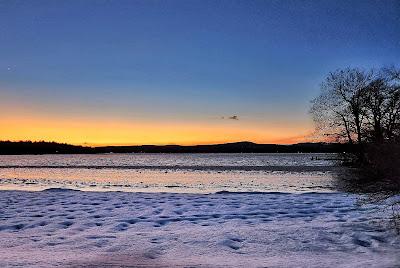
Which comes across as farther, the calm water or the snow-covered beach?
the calm water

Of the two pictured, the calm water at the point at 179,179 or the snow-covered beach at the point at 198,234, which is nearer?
the snow-covered beach at the point at 198,234

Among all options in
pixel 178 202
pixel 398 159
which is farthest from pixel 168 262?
pixel 178 202

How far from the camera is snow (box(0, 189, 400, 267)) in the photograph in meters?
6.54

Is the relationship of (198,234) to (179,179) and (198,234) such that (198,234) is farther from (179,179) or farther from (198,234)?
(179,179)

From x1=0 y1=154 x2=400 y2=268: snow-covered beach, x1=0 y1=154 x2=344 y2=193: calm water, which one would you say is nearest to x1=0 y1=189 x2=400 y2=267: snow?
x1=0 y1=154 x2=400 y2=268: snow-covered beach

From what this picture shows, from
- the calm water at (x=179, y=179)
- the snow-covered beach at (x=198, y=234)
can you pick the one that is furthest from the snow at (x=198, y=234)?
the calm water at (x=179, y=179)

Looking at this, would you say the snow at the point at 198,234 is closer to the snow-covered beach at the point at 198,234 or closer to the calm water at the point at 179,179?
the snow-covered beach at the point at 198,234

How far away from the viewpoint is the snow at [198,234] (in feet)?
21.5

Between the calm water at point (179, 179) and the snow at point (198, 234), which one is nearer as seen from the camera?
the snow at point (198, 234)

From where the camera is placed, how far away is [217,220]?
1040 centimetres

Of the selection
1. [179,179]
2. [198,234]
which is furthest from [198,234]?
[179,179]

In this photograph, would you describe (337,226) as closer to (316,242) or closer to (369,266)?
(316,242)

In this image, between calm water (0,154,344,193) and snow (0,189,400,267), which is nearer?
snow (0,189,400,267)

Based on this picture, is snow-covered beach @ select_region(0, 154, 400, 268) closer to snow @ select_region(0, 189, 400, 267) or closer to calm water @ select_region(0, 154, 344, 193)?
snow @ select_region(0, 189, 400, 267)
